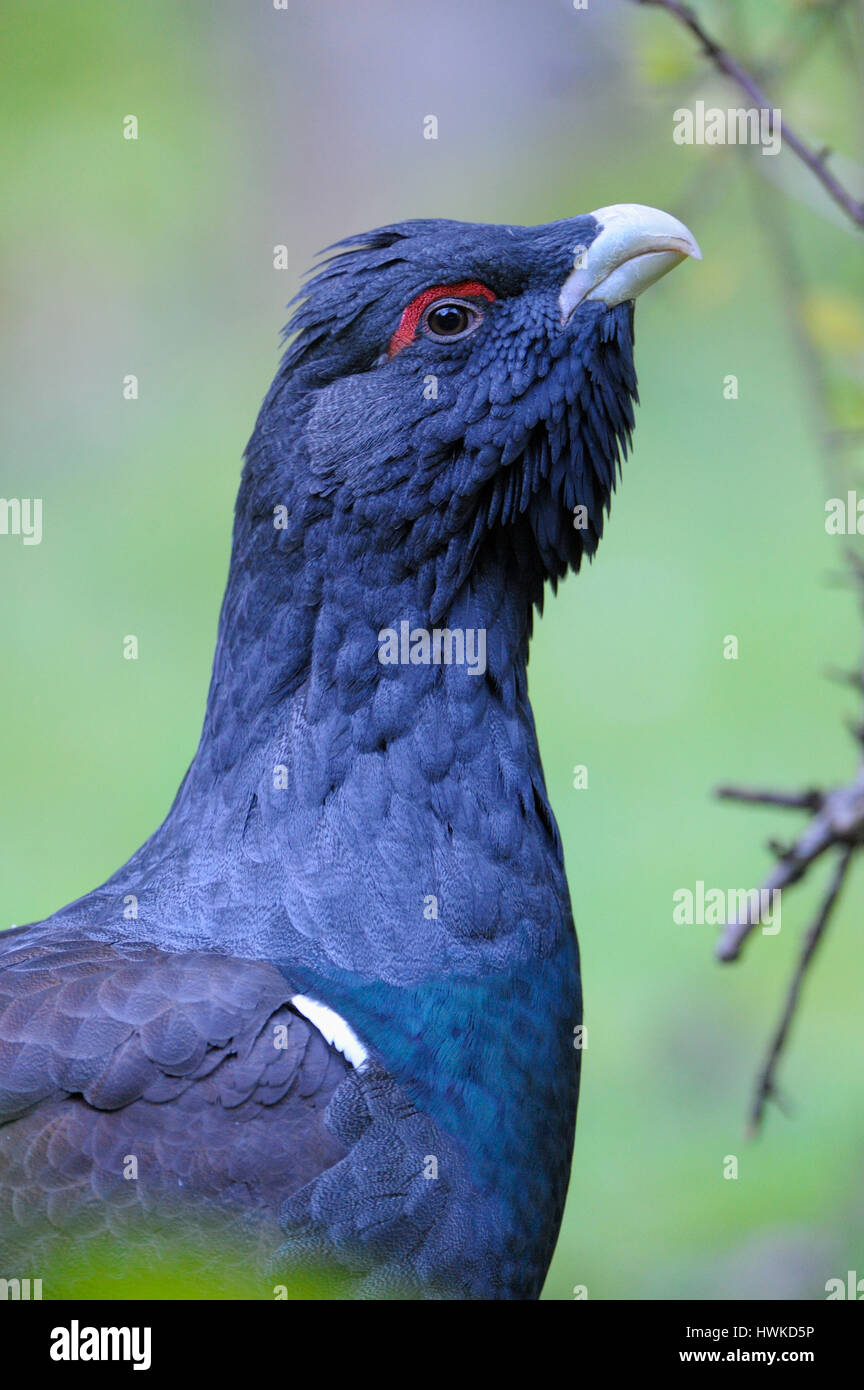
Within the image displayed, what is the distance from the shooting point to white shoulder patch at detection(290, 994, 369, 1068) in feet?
9.91

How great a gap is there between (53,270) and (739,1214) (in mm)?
7307

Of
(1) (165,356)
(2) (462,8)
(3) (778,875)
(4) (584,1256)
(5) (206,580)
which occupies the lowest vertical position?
(4) (584,1256)

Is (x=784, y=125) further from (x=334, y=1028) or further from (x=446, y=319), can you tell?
(x=334, y=1028)

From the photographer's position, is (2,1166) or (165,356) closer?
(2,1166)

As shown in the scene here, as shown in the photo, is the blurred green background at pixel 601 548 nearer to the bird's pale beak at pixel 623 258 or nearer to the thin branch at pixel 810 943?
the bird's pale beak at pixel 623 258

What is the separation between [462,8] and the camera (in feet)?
32.6

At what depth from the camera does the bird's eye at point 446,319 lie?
3418 millimetres

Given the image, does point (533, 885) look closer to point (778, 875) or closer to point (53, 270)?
point (778, 875)

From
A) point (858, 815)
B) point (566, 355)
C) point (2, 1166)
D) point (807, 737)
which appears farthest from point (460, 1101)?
point (807, 737)

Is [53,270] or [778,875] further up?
[53,270]

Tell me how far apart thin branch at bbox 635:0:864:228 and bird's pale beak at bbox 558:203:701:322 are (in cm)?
57
